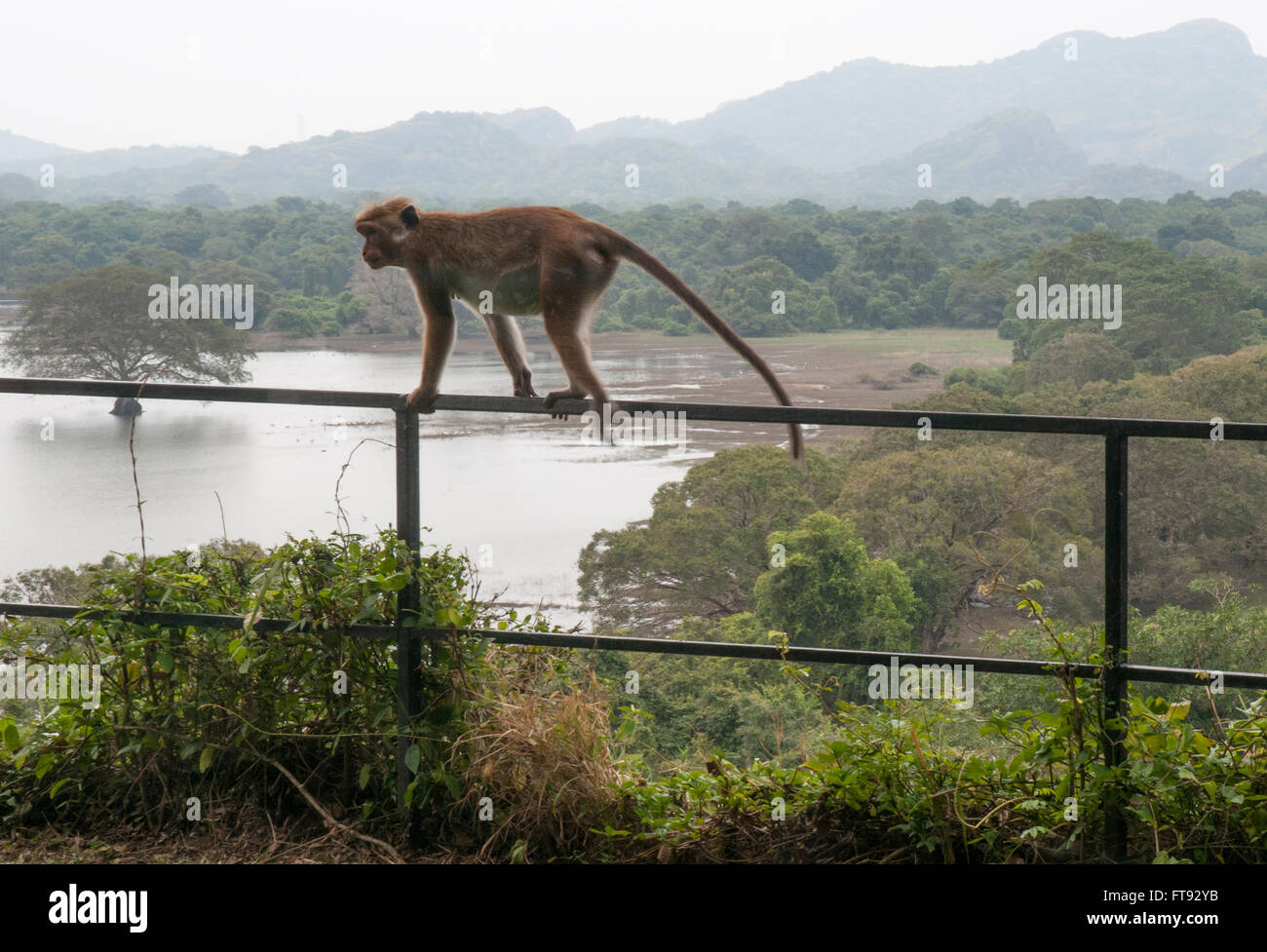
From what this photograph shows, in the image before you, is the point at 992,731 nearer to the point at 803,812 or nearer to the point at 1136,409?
the point at 803,812

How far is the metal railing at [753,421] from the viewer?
179 centimetres

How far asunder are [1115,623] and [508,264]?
5.59ft

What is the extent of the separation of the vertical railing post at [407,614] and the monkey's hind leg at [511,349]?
900 millimetres

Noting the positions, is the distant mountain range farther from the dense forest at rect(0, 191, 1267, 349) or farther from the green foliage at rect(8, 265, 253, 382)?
the green foliage at rect(8, 265, 253, 382)

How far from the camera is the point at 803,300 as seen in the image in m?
44.9

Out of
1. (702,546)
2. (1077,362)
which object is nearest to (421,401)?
(702,546)

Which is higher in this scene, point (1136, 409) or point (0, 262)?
point (0, 262)

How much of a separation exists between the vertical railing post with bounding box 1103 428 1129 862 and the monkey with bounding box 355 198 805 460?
3.89 feet

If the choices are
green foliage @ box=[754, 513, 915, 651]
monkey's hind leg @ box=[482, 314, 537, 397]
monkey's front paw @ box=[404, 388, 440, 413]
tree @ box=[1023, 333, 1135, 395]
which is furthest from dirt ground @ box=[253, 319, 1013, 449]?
monkey's front paw @ box=[404, 388, 440, 413]

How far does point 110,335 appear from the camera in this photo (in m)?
40.0

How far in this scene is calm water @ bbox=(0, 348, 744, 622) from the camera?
3098 centimetres

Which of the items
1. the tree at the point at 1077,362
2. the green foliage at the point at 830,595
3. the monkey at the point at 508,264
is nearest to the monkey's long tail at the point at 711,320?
the monkey at the point at 508,264

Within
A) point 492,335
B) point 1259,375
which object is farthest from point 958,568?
point 492,335
